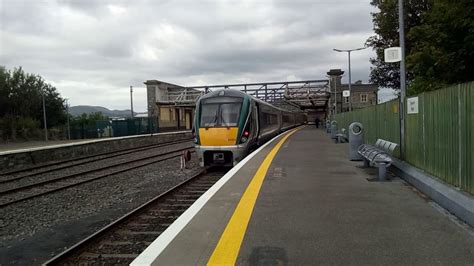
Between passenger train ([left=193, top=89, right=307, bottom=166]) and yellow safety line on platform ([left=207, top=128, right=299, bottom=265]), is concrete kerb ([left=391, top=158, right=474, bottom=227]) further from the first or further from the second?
passenger train ([left=193, top=89, right=307, bottom=166])

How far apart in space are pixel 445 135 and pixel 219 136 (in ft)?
28.0

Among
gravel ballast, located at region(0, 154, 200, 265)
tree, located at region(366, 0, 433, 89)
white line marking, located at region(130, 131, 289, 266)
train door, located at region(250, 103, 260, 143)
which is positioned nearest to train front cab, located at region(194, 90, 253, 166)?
train door, located at region(250, 103, 260, 143)

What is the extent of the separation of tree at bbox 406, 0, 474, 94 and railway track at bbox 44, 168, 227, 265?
429 inches

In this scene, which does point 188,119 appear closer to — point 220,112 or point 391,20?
point 391,20

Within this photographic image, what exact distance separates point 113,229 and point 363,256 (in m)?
4.42

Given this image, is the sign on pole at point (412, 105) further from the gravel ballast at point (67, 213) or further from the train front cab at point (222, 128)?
the train front cab at point (222, 128)

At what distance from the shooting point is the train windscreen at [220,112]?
565 inches

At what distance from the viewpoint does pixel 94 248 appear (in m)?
6.02

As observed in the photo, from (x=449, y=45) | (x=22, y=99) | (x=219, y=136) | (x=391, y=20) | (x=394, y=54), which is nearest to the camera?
(x=394, y=54)

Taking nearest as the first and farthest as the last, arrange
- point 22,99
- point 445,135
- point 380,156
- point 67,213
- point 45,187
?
point 445,135, point 67,213, point 380,156, point 45,187, point 22,99

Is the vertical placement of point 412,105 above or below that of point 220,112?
below

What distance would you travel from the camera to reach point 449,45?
14797 millimetres

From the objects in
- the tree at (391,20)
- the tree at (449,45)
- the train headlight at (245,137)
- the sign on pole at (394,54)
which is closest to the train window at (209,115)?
the train headlight at (245,137)

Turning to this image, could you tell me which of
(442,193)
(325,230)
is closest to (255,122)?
(442,193)
